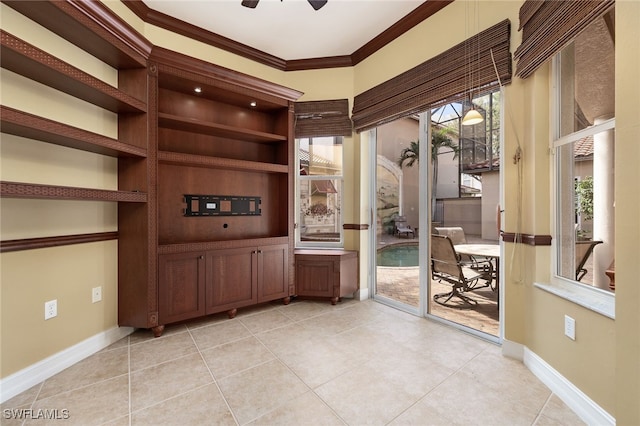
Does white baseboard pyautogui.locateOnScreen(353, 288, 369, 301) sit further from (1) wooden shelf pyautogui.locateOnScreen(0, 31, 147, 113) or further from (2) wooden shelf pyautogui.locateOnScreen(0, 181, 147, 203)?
(1) wooden shelf pyautogui.locateOnScreen(0, 31, 147, 113)

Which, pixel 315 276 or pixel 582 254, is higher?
pixel 582 254

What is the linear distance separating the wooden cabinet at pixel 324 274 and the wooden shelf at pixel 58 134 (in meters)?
2.08

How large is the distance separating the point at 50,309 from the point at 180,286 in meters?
0.89

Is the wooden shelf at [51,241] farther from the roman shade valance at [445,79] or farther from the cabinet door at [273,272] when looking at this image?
the roman shade valance at [445,79]

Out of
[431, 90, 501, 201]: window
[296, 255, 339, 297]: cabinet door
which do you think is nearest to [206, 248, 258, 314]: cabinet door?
[296, 255, 339, 297]: cabinet door

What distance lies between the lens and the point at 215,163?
2840 millimetres

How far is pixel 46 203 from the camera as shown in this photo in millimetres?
1946

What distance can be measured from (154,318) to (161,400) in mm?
959

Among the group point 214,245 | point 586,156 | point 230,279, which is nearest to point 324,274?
point 230,279

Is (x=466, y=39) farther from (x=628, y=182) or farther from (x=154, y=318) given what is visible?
(x=154, y=318)

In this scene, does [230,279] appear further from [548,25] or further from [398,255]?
[548,25]

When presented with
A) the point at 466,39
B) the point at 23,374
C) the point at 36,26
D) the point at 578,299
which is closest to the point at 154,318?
the point at 23,374

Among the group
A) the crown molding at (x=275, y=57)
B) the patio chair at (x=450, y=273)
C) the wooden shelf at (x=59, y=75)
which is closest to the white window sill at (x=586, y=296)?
the patio chair at (x=450, y=273)

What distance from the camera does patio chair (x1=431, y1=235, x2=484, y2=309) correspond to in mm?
2891
